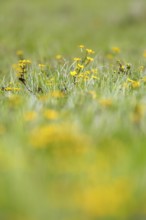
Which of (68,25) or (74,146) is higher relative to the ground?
(68,25)

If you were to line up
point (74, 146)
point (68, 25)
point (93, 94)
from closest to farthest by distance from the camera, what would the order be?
point (74, 146), point (93, 94), point (68, 25)

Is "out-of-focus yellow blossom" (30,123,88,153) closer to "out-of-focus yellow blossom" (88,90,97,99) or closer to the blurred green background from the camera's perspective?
"out-of-focus yellow blossom" (88,90,97,99)

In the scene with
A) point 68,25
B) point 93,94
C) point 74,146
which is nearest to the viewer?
point 74,146

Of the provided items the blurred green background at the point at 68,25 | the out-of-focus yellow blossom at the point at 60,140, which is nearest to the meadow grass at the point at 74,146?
the out-of-focus yellow blossom at the point at 60,140

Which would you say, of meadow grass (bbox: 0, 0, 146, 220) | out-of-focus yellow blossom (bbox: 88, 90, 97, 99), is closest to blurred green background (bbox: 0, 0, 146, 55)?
meadow grass (bbox: 0, 0, 146, 220)

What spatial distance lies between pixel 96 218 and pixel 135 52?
10737mm

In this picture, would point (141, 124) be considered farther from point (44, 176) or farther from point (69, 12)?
point (69, 12)

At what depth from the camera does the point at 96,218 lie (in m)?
2.34

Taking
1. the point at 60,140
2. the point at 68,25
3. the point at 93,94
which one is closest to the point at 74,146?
the point at 60,140

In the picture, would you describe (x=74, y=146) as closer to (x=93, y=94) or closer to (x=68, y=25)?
(x=93, y=94)

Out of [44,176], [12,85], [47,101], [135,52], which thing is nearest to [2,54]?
[135,52]

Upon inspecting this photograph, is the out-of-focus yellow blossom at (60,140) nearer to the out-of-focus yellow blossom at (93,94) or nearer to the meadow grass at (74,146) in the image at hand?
the meadow grass at (74,146)

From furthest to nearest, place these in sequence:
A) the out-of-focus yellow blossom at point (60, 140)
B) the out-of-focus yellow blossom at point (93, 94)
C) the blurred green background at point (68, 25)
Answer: the blurred green background at point (68, 25) < the out-of-focus yellow blossom at point (93, 94) < the out-of-focus yellow blossom at point (60, 140)

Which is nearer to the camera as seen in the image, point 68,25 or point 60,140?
point 60,140
